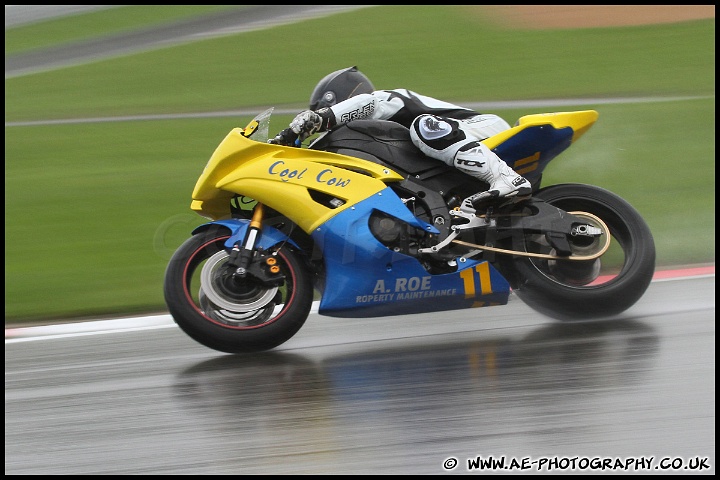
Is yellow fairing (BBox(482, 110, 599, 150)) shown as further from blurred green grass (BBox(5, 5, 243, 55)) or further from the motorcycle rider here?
blurred green grass (BBox(5, 5, 243, 55))

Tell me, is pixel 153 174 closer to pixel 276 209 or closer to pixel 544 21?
pixel 276 209

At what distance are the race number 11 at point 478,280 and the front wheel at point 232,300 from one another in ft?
2.70

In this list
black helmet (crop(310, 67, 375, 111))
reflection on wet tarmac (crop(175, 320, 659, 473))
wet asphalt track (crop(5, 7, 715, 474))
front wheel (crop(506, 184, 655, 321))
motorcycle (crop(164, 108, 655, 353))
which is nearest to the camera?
wet asphalt track (crop(5, 7, 715, 474))

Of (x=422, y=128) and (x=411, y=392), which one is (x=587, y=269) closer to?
(x=422, y=128)

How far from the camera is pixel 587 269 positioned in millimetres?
5418

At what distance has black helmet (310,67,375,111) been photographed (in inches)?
219

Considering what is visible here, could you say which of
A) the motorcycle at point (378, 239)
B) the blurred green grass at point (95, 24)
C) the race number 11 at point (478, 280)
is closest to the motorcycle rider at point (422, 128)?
the motorcycle at point (378, 239)

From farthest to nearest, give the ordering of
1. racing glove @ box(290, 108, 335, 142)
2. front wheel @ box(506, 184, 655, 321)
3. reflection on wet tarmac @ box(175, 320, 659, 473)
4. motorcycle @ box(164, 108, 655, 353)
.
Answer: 1. front wheel @ box(506, 184, 655, 321)
2. racing glove @ box(290, 108, 335, 142)
3. motorcycle @ box(164, 108, 655, 353)
4. reflection on wet tarmac @ box(175, 320, 659, 473)

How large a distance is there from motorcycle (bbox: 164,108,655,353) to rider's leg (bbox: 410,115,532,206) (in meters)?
0.11

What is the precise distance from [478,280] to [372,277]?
1.87 feet

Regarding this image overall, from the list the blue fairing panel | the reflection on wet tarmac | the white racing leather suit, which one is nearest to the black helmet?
the white racing leather suit

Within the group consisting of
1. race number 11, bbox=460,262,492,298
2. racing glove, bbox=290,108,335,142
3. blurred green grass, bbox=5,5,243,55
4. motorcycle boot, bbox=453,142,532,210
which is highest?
racing glove, bbox=290,108,335,142

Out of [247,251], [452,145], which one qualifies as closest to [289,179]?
[247,251]

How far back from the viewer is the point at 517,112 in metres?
12.7
